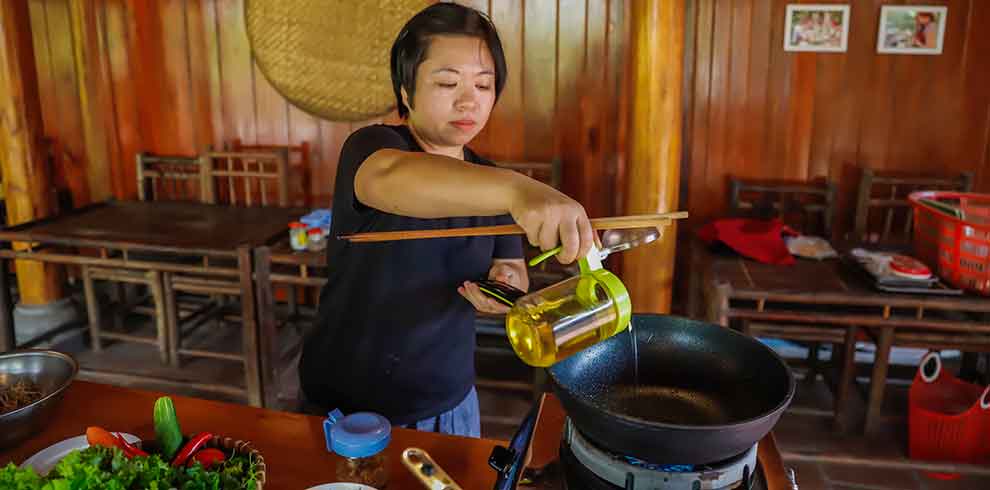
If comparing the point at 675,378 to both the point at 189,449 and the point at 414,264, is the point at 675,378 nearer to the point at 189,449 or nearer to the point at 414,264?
the point at 414,264

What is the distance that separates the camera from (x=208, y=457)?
1082 mm

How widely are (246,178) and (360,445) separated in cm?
285

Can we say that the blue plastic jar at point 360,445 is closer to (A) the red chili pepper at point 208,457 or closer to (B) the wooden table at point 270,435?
(B) the wooden table at point 270,435

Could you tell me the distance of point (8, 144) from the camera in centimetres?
350

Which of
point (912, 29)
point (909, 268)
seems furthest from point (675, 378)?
point (912, 29)

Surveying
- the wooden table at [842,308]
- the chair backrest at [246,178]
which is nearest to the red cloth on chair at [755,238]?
the wooden table at [842,308]

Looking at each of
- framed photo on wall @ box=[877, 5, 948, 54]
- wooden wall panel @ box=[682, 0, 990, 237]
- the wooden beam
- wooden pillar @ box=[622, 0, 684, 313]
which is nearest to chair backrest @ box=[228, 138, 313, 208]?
the wooden beam

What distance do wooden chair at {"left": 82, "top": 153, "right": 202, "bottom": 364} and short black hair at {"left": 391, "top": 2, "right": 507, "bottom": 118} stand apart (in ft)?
7.41

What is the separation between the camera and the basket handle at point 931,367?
8.93 feet

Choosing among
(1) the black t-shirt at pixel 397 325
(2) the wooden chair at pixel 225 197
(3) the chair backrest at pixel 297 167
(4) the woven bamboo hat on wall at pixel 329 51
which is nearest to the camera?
(1) the black t-shirt at pixel 397 325

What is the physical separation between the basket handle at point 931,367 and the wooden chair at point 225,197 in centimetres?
272

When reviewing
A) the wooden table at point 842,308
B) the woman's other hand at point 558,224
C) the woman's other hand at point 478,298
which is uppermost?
the woman's other hand at point 558,224

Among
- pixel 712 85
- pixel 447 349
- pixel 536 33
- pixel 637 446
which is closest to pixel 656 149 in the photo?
pixel 712 85

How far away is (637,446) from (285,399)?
2505 millimetres
